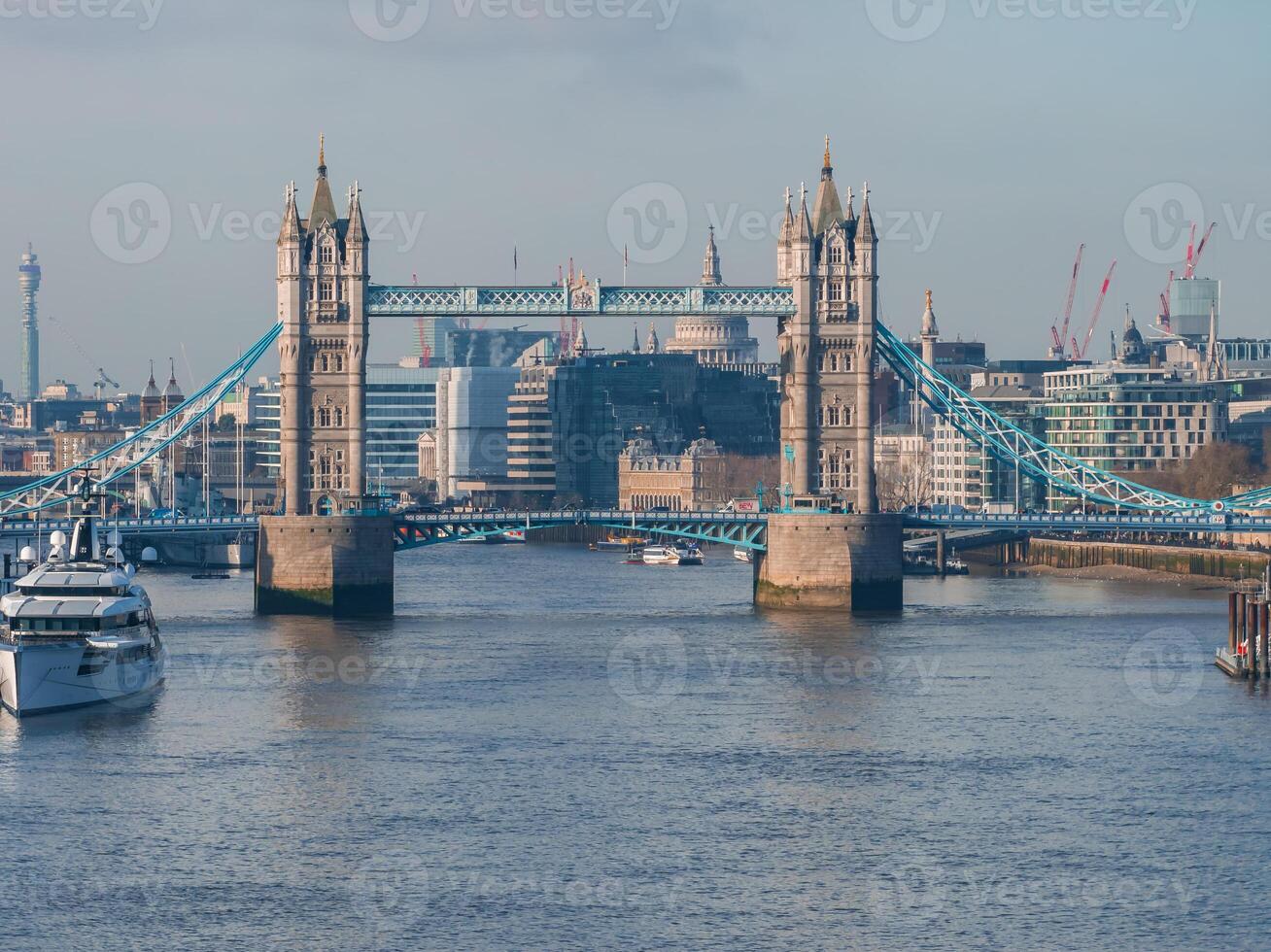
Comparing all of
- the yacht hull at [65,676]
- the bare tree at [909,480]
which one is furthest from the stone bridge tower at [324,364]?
the bare tree at [909,480]

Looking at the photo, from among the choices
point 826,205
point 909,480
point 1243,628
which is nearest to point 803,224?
point 826,205

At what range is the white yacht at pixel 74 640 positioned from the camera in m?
75.6

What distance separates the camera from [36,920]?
5097cm

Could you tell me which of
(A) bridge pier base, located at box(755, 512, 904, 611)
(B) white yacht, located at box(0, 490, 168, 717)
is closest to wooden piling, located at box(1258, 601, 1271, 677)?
(A) bridge pier base, located at box(755, 512, 904, 611)

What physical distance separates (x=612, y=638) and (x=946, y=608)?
2063 cm

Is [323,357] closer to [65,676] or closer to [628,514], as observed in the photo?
[628,514]

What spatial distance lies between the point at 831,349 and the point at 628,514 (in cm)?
1102

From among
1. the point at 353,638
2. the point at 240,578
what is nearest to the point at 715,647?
the point at 353,638

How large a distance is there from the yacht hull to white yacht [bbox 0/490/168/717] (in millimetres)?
26

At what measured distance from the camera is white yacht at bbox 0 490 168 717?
75.6 m

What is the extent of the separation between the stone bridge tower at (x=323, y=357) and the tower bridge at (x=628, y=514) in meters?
0.05

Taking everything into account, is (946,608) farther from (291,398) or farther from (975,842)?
(975,842)

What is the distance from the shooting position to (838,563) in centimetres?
10944

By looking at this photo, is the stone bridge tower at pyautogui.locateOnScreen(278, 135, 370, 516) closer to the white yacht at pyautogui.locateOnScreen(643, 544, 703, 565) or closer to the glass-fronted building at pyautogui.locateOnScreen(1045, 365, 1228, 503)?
the white yacht at pyautogui.locateOnScreen(643, 544, 703, 565)
